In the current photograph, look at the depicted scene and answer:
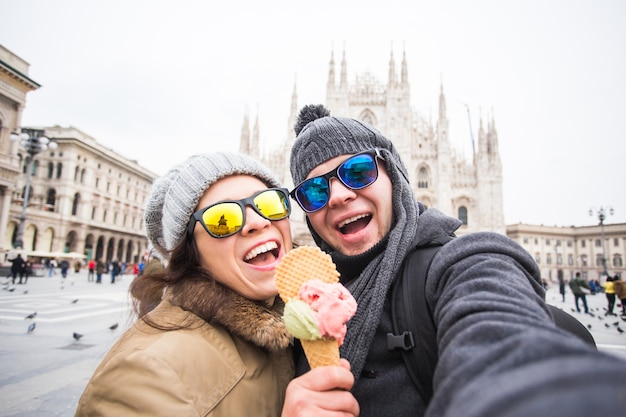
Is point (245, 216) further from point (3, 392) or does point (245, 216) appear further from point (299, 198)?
point (3, 392)

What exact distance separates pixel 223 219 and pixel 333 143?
0.57 metres

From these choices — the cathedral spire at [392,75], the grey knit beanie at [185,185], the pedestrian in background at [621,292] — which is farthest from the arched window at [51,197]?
the pedestrian in background at [621,292]

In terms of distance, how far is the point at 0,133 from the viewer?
1631cm

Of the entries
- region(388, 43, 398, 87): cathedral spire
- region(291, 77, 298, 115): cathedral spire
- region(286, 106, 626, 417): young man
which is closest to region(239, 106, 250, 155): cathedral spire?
region(291, 77, 298, 115): cathedral spire

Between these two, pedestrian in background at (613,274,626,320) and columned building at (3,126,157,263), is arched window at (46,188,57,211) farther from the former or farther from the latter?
pedestrian in background at (613,274,626,320)

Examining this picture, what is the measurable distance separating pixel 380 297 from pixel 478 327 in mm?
471

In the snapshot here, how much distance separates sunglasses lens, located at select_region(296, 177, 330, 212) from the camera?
4.74ft

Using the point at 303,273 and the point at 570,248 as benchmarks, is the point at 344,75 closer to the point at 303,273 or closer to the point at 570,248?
the point at 303,273

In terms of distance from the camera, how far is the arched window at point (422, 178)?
1171 inches

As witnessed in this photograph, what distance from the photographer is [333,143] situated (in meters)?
1.47

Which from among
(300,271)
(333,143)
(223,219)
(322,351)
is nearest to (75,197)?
(223,219)

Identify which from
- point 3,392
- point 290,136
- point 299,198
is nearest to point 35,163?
point 290,136

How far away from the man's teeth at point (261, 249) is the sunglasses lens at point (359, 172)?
0.40m

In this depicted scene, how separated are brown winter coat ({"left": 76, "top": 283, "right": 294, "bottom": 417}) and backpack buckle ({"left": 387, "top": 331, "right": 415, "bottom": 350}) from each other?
39 centimetres
